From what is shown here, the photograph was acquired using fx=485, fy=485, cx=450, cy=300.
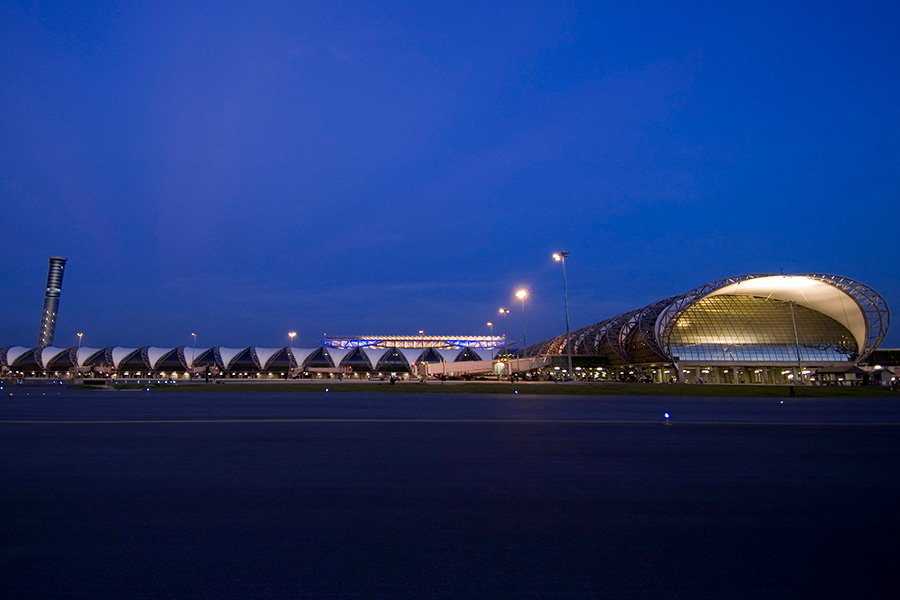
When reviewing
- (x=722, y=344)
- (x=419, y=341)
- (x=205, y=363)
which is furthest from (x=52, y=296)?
(x=722, y=344)

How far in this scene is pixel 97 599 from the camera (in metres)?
3.01

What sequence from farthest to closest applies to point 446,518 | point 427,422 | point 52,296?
point 52,296
point 427,422
point 446,518

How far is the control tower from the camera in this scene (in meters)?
145

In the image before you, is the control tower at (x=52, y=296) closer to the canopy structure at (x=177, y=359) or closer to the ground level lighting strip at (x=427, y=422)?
the canopy structure at (x=177, y=359)

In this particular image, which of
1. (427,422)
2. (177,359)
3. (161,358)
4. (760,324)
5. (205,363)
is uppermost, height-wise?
(760,324)

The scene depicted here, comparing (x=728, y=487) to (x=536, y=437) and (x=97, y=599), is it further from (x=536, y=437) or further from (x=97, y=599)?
Answer: (x=97, y=599)

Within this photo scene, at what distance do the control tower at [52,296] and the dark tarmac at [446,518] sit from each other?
177 metres

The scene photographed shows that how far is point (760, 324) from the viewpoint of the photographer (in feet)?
251

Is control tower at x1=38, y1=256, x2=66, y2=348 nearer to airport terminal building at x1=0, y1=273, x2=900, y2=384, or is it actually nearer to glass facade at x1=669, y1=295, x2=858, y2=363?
airport terminal building at x1=0, y1=273, x2=900, y2=384

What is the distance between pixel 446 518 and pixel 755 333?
279ft

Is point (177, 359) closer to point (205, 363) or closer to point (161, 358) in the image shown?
point (161, 358)

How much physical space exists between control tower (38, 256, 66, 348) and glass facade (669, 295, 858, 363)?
552ft

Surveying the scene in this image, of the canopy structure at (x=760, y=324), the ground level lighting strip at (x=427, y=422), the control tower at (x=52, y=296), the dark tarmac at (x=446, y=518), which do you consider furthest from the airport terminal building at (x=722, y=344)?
the control tower at (x=52, y=296)

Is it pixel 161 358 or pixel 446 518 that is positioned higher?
pixel 161 358
